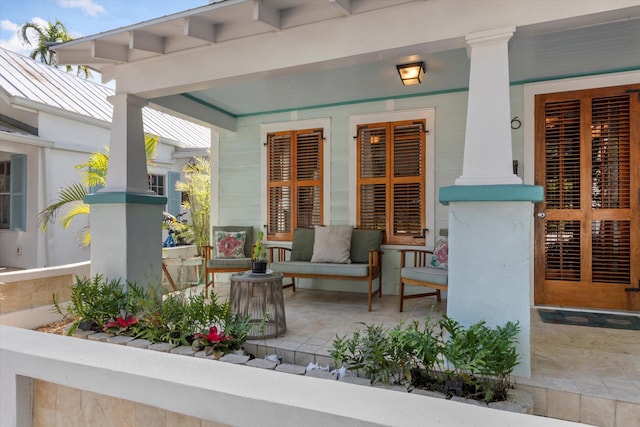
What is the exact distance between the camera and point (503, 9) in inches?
88.0

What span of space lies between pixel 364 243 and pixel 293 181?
1344 mm

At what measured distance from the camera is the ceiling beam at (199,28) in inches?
108

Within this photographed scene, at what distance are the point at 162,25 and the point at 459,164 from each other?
3.33 meters

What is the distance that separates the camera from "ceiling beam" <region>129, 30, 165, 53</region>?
2.96 metres

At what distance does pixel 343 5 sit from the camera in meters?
Result: 2.48

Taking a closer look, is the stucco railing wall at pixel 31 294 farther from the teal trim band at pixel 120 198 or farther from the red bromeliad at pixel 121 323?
the red bromeliad at pixel 121 323

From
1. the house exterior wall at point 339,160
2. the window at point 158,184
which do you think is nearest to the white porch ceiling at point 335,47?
the house exterior wall at point 339,160

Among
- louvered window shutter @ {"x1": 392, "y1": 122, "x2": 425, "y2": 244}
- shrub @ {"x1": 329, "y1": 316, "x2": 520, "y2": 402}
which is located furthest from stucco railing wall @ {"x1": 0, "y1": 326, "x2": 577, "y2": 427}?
louvered window shutter @ {"x1": 392, "y1": 122, "x2": 425, "y2": 244}

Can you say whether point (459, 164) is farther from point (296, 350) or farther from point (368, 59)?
point (296, 350)

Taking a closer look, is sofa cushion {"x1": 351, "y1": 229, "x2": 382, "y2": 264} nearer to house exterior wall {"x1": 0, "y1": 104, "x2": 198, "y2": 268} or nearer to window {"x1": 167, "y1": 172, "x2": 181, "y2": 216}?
house exterior wall {"x1": 0, "y1": 104, "x2": 198, "y2": 268}

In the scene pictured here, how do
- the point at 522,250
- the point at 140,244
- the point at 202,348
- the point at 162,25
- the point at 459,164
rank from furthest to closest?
the point at 459,164, the point at 140,244, the point at 162,25, the point at 202,348, the point at 522,250

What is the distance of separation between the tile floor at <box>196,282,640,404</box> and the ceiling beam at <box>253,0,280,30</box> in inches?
90.5

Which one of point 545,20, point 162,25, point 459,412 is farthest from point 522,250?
point 162,25

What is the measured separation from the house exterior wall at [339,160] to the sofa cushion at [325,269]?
89cm
